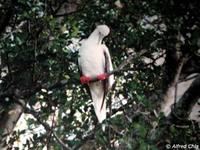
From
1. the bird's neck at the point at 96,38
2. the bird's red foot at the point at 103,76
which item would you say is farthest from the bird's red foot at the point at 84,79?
the bird's neck at the point at 96,38

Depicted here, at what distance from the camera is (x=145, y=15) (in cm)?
373

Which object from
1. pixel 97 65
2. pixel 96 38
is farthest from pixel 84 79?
pixel 96 38

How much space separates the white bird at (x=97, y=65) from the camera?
3363mm

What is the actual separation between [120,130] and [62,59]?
0.71 metres

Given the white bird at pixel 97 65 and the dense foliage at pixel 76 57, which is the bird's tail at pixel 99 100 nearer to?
the white bird at pixel 97 65

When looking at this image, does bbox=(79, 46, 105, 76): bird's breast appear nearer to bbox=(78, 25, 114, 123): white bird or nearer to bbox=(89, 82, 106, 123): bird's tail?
bbox=(78, 25, 114, 123): white bird

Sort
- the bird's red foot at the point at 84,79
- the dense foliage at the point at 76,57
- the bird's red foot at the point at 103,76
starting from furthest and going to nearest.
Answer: the bird's red foot at the point at 84,79 → the bird's red foot at the point at 103,76 → the dense foliage at the point at 76,57

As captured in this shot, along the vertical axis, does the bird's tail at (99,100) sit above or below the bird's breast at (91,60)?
below

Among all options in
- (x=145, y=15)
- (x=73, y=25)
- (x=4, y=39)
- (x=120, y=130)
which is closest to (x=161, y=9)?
(x=145, y=15)

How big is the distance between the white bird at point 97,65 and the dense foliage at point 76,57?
11 centimetres

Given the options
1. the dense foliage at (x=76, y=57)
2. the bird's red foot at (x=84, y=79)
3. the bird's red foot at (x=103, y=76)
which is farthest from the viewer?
the bird's red foot at (x=84, y=79)

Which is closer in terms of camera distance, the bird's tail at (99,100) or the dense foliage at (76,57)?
the dense foliage at (76,57)

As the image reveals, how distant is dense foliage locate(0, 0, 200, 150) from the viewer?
3182 millimetres

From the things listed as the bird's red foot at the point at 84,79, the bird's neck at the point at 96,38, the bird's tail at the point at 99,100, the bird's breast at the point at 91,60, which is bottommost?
the bird's tail at the point at 99,100
